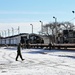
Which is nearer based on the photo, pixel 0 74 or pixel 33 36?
pixel 0 74

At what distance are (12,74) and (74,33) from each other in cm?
9238

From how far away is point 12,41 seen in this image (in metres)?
132

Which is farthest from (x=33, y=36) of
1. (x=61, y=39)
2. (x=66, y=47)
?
(x=66, y=47)

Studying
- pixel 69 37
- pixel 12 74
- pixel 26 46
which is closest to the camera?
pixel 12 74

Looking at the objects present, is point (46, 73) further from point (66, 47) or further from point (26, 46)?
point (26, 46)

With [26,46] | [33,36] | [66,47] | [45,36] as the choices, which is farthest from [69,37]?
[66,47]

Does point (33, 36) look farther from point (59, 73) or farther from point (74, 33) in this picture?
point (59, 73)

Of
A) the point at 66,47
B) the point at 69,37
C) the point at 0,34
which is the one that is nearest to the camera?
the point at 66,47

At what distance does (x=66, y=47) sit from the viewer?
56.9 m

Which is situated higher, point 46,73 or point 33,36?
point 33,36

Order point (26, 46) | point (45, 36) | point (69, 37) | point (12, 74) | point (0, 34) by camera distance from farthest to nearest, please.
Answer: point (0, 34)
point (45, 36)
point (69, 37)
point (26, 46)
point (12, 74)

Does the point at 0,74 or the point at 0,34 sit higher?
the point at 0,34

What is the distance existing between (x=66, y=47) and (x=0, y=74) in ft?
135

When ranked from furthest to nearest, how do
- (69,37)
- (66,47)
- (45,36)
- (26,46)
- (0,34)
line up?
(0,34), (45,36), (69,37), (26,46), (66,47)
